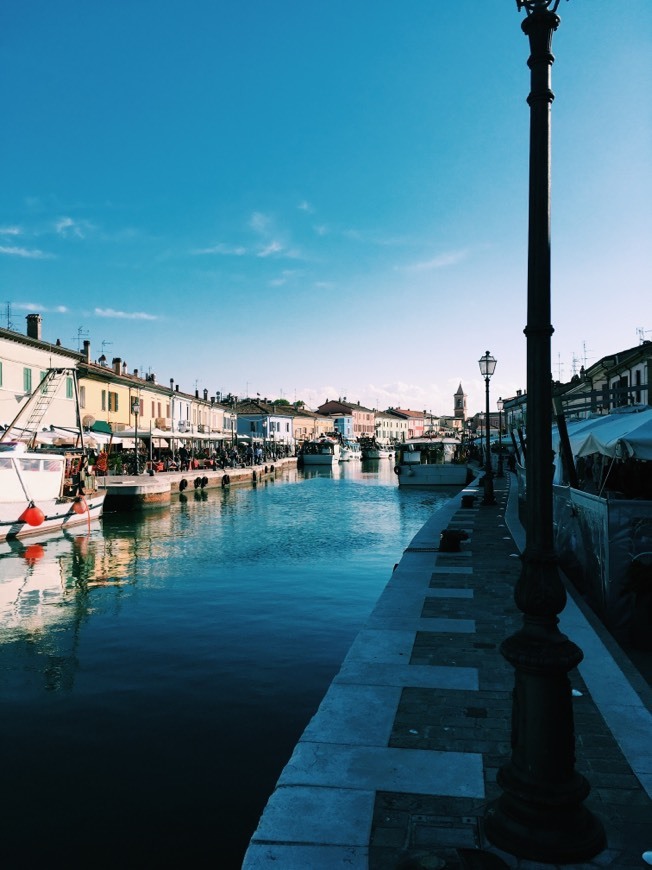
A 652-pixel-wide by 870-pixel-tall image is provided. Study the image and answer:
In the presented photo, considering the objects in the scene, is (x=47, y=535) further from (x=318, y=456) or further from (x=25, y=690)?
(x=318, y=456)

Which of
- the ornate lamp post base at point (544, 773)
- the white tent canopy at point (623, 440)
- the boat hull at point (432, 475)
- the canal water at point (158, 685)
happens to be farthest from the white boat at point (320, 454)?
the ornate lamp post base at point (544, 773)

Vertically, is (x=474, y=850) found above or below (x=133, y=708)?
above

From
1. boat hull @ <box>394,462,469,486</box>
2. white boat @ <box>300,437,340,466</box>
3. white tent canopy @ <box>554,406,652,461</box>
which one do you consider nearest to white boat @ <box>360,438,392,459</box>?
white boat @ <box>300,437,340,466</box>

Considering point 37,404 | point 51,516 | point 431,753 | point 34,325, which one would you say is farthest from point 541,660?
point 34,325

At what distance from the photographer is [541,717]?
364 cm

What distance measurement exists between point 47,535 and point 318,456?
212ft

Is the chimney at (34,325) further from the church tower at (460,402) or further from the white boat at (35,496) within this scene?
the church tower at (460,402)

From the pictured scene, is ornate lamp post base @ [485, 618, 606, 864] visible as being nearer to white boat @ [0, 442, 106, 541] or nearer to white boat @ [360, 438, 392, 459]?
Answer: white boat @ [0, 442, 106, 541]

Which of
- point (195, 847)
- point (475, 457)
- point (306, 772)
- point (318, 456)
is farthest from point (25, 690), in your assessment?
point (318, 456)

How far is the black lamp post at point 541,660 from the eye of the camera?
355 centimetres

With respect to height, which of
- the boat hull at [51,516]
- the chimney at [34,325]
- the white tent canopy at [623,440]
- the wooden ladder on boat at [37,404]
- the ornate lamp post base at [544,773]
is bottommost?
the boat hull at [51,516]

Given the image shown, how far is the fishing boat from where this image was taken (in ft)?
72.2

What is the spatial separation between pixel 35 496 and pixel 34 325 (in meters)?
19.8

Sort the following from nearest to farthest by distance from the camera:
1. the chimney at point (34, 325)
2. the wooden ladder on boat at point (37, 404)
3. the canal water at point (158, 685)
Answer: the canal water at point (158, 685) < the wooden ladder on boat at point (37, 404) < the chimney at point (34, 325)
